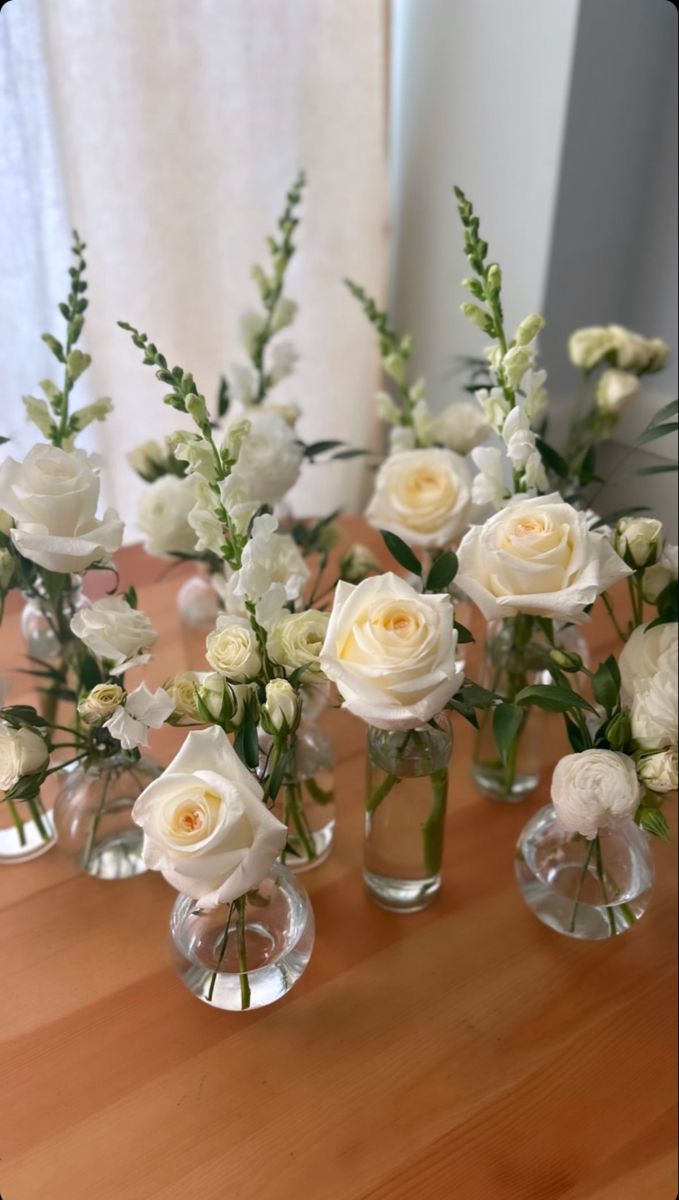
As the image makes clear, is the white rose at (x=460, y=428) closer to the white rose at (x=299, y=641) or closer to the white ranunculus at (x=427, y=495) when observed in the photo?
the white ranunculus at (x=427, y=495)

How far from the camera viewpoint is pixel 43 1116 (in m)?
0.66

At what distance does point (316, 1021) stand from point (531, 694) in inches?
12.5

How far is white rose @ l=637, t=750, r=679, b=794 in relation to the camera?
62 cm

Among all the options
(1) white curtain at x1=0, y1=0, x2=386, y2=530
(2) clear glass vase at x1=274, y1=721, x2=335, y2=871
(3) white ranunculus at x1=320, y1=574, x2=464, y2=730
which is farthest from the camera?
(1) white curtain at x1=0, y1=0, x2=386, y2=530

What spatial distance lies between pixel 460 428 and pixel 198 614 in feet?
1.16

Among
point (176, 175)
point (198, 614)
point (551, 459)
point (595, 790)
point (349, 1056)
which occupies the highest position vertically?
point (176, 175)

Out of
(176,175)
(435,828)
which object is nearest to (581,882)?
(435,828)

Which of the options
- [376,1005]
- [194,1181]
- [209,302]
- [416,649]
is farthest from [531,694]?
[209,302]

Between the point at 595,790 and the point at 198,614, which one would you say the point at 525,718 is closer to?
the point at 595,790

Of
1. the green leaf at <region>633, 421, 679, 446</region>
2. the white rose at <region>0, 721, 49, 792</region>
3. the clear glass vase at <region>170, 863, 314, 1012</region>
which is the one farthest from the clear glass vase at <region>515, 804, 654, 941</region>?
the white rose at <region>0, 721, 49, 792</region>

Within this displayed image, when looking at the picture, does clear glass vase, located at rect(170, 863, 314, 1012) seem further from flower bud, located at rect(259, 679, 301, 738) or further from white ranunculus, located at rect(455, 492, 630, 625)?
white ranunculus, located at rect(455, 492, 630, 625)

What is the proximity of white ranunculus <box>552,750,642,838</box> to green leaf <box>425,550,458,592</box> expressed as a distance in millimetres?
155

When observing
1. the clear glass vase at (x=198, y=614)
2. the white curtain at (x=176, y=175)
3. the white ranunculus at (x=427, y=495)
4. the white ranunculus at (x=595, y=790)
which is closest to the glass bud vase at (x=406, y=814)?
the white ranunculus at (x=595, y=790)

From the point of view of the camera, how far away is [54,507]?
0.66 m
